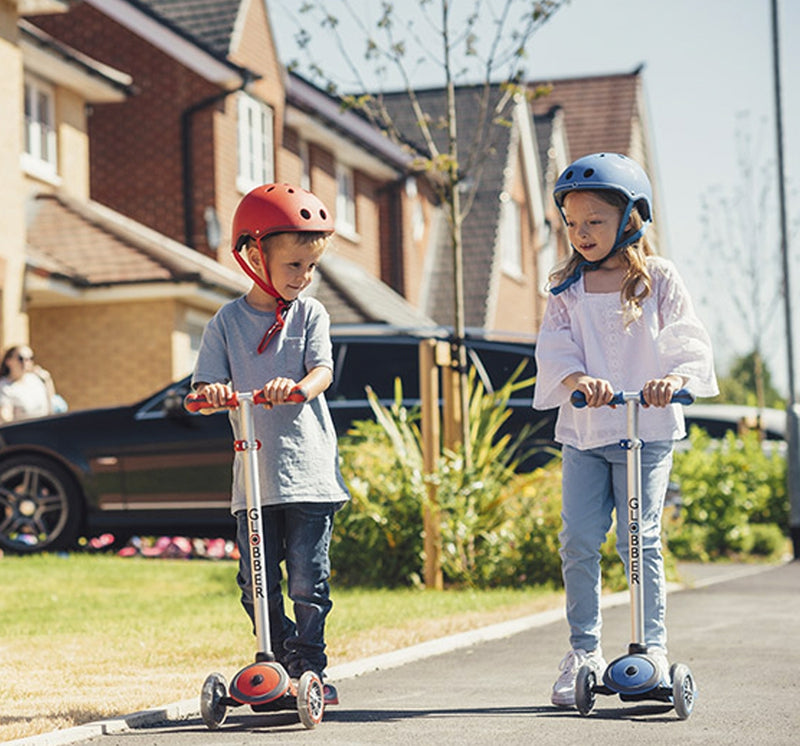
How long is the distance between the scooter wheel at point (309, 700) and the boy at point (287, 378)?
0.85 ft

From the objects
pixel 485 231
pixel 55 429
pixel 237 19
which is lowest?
pixel 55 429

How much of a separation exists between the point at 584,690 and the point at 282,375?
1486 mm

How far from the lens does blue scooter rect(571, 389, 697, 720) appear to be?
17.3 ft

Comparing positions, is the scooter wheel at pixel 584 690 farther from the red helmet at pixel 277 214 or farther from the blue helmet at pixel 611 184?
the red helmet at pixel 277 214

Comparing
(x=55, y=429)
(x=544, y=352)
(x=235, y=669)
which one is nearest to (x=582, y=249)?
(x=544, y=352)

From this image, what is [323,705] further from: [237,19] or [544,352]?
[237,19]

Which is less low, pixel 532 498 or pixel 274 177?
pixel 274 177

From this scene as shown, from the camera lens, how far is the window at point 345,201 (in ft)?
88.6

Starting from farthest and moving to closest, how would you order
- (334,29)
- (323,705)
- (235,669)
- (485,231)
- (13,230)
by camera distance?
(485,231) → (13,230) → (334,29) → (235,669) → (323,705)

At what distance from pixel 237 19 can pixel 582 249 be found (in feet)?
60.7

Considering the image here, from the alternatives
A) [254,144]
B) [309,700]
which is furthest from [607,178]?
[254,144]

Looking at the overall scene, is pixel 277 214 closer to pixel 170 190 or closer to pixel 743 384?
pixel 170 190

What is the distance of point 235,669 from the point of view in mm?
6762

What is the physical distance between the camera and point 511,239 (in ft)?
113
